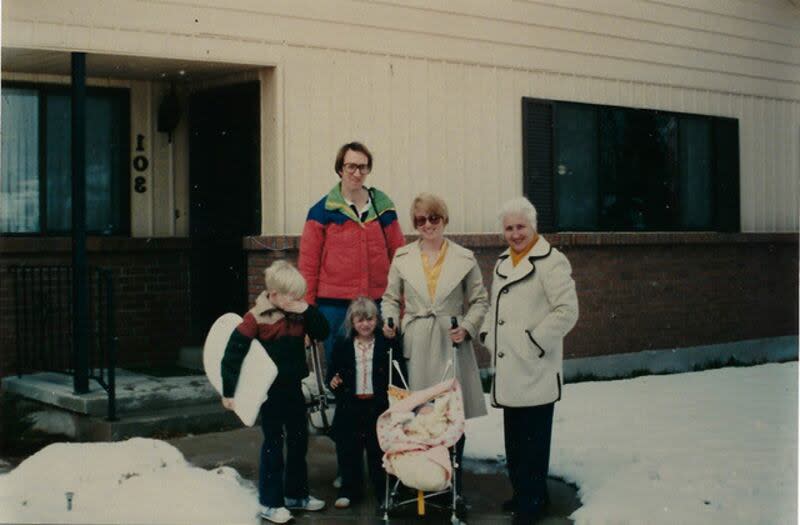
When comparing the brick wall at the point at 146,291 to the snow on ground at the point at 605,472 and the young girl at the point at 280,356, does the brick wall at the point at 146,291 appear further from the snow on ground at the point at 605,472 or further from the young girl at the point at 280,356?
the young girl at the point at 280,356

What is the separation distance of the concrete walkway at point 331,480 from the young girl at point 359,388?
0.55 ft

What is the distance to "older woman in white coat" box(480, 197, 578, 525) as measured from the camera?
6.12 metres

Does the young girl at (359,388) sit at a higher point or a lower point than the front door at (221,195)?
lower

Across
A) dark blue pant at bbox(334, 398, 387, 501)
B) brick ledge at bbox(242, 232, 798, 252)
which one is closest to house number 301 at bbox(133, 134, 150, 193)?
brick ledge at bbox(242, 232, 798, 252)

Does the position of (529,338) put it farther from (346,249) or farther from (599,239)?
(599,239)

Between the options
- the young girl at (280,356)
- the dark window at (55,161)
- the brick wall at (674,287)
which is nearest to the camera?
the young girl at (280,356)

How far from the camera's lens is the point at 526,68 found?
10.1 metres

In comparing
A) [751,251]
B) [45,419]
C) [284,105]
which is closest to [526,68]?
[284,105]

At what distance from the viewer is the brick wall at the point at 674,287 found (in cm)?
1067

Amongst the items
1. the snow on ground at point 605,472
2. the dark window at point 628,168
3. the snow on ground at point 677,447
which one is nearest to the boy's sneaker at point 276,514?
the snow on ground at point 605,472

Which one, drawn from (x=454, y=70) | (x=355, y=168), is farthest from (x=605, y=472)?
(x=454, y=70)

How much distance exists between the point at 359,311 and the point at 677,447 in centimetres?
245

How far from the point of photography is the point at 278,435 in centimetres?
611

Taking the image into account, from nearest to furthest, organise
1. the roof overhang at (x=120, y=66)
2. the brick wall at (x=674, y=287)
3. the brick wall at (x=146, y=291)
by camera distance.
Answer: the roof overhang at (x=120, y=66) → the brick wall at (x=146, y=291) → the brick wall at (x=674, y=287)
